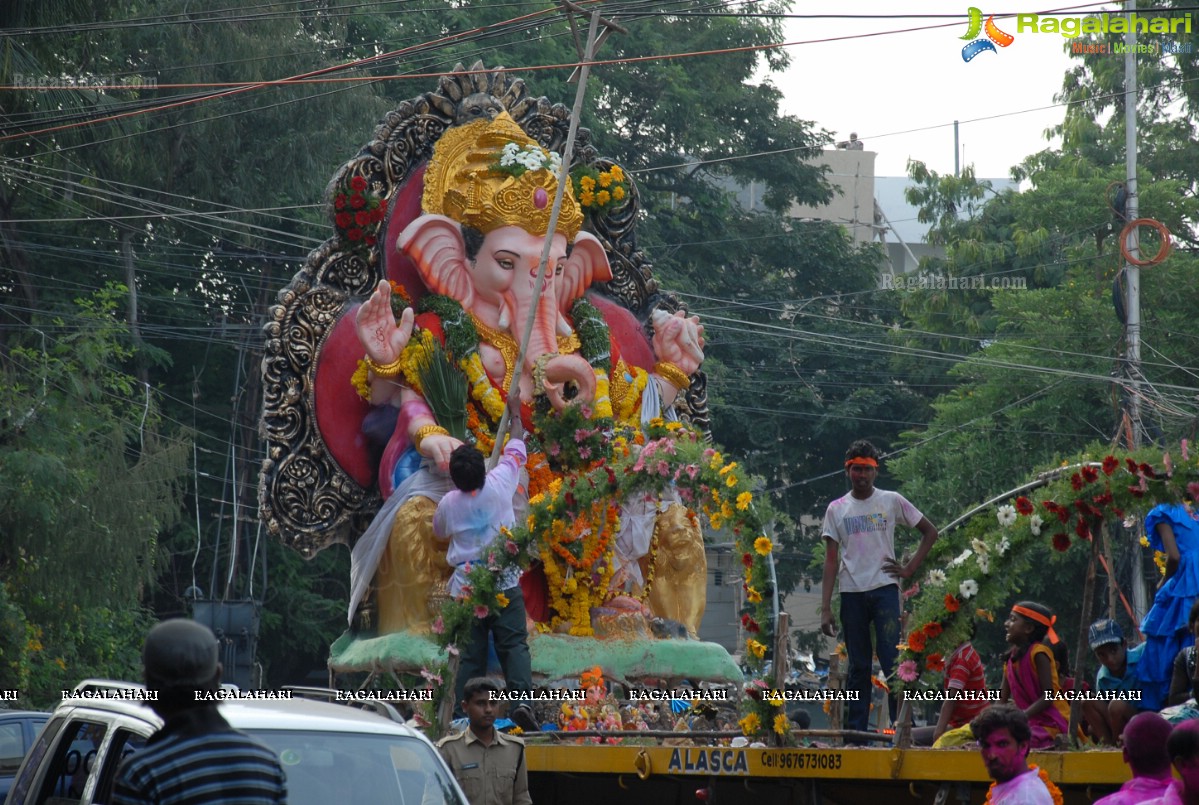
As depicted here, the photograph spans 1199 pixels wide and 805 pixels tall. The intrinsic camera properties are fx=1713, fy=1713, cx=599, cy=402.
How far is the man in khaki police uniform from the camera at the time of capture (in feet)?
24.6

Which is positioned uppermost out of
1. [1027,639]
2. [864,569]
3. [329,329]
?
[329,329]

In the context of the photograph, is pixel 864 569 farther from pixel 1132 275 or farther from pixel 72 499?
pixel 1132 275

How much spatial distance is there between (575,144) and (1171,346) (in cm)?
1240

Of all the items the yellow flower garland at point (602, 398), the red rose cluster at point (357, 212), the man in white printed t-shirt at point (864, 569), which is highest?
the red rose cluster at point (357, 212)

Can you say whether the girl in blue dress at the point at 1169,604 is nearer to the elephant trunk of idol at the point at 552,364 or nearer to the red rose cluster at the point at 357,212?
the elephant trunk of idol at the point at 552,364

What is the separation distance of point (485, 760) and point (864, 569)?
258 cm

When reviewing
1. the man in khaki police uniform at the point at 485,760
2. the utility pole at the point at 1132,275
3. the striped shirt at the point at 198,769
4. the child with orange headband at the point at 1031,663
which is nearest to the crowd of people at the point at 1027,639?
the child with orange headband at the point at 1031,663

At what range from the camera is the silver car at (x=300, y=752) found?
18.5 ft

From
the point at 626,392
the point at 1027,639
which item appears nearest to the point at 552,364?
the point at 626,392

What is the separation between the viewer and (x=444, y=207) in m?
13.6

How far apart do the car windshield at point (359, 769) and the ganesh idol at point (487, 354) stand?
6.63 m

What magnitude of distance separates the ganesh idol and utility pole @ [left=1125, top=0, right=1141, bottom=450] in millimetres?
9029

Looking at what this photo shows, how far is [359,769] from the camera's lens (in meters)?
5.78

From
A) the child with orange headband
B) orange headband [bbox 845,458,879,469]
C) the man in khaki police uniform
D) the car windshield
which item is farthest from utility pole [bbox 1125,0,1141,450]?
the car windshield
